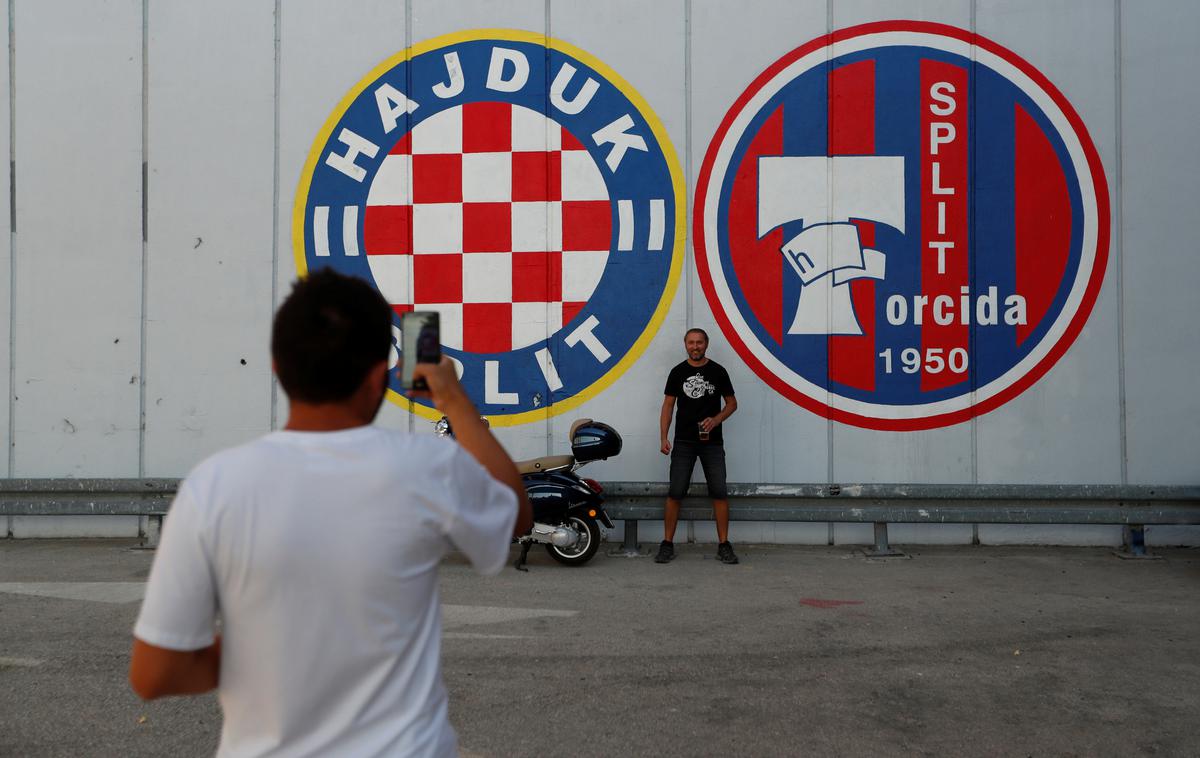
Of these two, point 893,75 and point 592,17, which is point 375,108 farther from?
point 893,75

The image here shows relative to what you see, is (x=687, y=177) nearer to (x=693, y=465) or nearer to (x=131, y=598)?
(x=693, y=465)

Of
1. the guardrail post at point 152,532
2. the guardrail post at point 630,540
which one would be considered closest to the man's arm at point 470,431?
the guardrail post at point 630,540

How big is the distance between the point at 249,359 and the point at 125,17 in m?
3.06

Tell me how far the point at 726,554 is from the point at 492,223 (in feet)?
10.7

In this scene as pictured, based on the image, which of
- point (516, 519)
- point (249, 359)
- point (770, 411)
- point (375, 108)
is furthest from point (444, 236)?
point (516, 519)

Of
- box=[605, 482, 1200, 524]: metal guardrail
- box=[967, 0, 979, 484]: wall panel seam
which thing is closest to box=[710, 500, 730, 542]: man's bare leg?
box=[605, 482, 1200, 524]: metal guardrail

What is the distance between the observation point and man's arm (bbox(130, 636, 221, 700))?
1320 mm

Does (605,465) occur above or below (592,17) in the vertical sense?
below

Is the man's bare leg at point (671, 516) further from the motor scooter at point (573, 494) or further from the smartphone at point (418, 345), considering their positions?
the smartphone at point (418, 345)

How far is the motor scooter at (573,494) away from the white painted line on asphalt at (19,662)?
9.87ft

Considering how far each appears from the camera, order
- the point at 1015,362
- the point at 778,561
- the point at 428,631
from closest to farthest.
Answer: the point at 428,631 → the point at 778,561 → the point at 1015,362

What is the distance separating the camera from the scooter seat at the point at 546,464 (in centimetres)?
702

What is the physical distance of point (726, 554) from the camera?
7.16 metres

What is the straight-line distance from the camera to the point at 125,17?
8.09 metres
